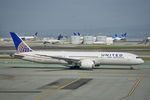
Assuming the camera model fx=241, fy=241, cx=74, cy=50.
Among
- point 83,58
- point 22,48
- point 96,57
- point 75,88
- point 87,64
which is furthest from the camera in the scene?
point 22,48

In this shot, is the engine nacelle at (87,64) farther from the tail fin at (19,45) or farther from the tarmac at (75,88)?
the tail fin at (19,45)

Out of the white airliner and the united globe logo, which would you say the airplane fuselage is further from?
the united globe logo

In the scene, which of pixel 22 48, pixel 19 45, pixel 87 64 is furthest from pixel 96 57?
pixel 19 45

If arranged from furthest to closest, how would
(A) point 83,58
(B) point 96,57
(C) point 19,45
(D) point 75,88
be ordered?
(C) point 19,45
(A) point 83,58
(B) point 96,57
(D) point 75,88

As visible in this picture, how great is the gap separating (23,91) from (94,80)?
37.9ft

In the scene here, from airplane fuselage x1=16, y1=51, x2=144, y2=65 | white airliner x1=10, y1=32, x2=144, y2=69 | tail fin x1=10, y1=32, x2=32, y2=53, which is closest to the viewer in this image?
white airliner x1=10, y1=32, x2=144, y2=69

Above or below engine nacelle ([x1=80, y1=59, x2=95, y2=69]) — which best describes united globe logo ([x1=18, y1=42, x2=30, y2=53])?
above

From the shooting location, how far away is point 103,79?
1422 inches

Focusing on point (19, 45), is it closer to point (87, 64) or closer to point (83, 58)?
point (83, 58)

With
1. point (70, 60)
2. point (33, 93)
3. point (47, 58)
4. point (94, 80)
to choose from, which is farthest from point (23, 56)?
point (33, 93)

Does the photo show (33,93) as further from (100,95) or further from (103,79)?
(103,79)

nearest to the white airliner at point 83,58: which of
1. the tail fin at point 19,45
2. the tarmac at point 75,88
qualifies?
the tail fin at point 19,45

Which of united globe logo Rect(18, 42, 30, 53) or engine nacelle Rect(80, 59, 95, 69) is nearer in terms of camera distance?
engine nacelle Rect(80, 59, 95, 69)

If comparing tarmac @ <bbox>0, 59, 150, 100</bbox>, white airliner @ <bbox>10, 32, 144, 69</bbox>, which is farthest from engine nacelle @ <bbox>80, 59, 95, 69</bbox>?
tarmac @ <bbox>0, 59, 150, 100</bbox>
